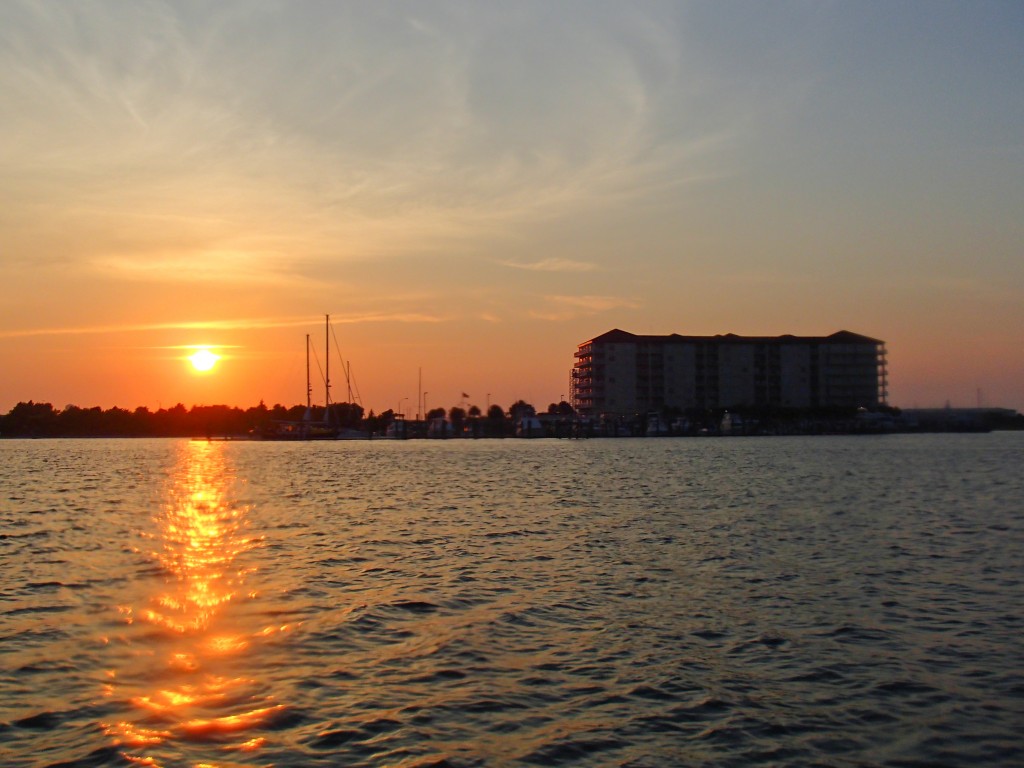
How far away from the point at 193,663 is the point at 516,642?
5862 mm

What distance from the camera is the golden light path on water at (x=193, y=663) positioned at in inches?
514

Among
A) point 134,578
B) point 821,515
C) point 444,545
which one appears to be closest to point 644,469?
point 821,515

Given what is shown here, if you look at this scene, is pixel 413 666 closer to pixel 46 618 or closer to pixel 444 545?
pixel 46 618

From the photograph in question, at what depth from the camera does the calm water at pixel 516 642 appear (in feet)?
41.9

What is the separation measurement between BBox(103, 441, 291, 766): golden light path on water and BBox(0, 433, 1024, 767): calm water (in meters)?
0.06

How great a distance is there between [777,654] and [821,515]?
26298mm

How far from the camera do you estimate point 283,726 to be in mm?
13320

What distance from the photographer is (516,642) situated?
18266 millimetres

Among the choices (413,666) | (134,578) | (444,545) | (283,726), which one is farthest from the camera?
(444,545)

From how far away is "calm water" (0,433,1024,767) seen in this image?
12.8m

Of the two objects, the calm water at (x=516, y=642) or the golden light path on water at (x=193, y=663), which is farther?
the golden light path on water at (x=193, y=663)

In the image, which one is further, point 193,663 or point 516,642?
A: point 516,642

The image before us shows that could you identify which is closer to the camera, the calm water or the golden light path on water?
→ the calm water

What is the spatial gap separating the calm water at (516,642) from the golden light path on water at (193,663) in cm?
6
